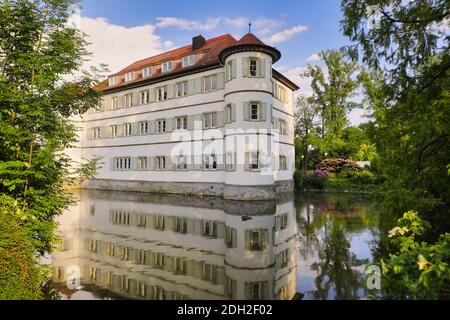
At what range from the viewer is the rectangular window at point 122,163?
31.6 m

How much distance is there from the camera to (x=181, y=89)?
2811 cm

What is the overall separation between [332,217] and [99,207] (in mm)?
15078

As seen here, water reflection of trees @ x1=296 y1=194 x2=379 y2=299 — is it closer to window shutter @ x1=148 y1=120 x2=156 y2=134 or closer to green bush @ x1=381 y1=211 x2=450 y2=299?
green bush @ x1=381 y1=211 x2=450 y2=299

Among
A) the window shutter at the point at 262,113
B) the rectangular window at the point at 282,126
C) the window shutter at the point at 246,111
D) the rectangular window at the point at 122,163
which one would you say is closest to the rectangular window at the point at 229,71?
the window shutter at the point at 246,111

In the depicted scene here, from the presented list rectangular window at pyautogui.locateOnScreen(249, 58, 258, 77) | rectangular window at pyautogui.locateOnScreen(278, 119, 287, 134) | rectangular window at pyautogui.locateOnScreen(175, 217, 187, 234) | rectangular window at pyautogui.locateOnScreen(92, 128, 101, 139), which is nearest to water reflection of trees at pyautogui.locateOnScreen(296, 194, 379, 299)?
rectangular window at pyautogui.locateOnScreen(175, 217, 187, 234)

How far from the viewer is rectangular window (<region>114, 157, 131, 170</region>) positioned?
104 feet

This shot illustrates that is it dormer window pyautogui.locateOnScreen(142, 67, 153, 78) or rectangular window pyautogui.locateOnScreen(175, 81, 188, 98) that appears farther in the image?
dormer window pyautogui.locateOnScreen(142, 67, 153, 78)

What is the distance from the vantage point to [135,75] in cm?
3259

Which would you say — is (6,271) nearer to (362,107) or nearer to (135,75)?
(135,75)

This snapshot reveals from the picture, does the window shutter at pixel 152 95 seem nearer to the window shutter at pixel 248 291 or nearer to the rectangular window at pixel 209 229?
the rectangular window at pixel 209 229

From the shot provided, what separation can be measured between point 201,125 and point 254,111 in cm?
580

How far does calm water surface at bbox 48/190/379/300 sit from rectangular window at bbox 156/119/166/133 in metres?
12.5

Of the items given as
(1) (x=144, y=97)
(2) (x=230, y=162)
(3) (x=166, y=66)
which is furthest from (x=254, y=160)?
(1) (x=144, y=97)

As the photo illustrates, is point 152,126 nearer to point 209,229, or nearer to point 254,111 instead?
point 254,111
